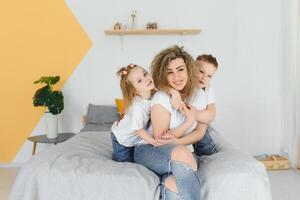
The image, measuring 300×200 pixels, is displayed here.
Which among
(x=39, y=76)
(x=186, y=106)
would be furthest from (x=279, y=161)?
(x=39, y=76)

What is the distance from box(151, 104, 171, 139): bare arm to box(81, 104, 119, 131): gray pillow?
1.78 meters

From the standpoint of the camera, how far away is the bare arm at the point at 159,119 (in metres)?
1.76

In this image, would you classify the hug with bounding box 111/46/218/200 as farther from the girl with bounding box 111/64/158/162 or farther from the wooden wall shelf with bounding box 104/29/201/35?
the wooden wall shelf with bounding box 104/29/201/35

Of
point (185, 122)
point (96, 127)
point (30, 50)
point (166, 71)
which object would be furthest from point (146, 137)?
point (30, 50)

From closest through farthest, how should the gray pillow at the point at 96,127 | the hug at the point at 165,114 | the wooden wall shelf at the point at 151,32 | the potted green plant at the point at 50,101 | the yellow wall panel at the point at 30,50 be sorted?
the hug at the point at 165,114 → the gray pillow at the point at 96,127 → the potted green plant at the point at 50,101 → the wooden wall shelf at the point at 151,32 → the yellow wall panel at the point at 30,50

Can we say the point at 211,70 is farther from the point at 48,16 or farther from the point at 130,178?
the point at 48,16

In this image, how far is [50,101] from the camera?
3.53 m

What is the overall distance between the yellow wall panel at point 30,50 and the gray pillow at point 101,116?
52cm

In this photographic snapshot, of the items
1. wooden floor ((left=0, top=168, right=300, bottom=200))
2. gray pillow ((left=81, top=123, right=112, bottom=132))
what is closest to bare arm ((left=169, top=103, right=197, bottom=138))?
wooden floor ((left=0, top=168, right=300, bottom=200))

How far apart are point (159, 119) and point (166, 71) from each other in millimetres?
246

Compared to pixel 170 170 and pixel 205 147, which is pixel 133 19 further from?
pixel 170 170

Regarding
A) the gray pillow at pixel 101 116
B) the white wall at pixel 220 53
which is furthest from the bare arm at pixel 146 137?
the white wall at pixel 220 53

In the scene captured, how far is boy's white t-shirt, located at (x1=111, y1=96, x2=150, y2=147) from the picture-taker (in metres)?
1.82

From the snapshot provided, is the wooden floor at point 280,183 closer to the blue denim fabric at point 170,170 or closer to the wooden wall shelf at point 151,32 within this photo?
the blue denim fabric at point 170,170
